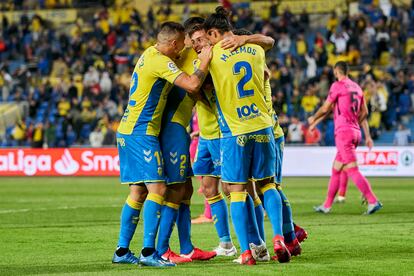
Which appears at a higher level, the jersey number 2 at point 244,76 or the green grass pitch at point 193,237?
the jersey number 2 at point 244,76

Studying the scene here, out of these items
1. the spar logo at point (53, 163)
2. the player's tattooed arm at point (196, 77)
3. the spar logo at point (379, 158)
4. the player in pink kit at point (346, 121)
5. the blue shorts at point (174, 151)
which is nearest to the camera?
the player's tattooed arm at point (196, 77)

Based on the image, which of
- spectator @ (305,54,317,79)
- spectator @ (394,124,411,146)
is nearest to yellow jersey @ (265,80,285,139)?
spectator @ (394,124,411,146)

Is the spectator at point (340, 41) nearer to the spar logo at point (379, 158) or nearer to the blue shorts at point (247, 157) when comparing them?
the spar logo at point (379, 158)

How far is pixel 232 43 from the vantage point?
9.42 metres

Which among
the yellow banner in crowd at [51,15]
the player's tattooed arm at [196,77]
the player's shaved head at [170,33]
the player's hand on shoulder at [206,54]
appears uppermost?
the yellow banner in crowd at [51,15]

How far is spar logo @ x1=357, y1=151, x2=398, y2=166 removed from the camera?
27703 millimetres

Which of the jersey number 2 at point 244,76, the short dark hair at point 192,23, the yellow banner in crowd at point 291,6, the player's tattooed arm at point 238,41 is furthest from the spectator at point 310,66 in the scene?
the jersey number 2 at point 244,76

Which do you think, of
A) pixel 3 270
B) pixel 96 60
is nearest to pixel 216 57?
pixel 3 270

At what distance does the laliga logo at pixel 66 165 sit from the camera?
30.3 metres

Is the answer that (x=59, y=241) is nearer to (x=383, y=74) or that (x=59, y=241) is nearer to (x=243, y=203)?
(x=243, y=203)

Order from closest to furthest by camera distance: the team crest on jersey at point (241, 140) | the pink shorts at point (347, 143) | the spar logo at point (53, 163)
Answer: the team crest on jersey at point (241, 140) → the pink shorts at point (347, 143) → the spar logo at point (53, 163)

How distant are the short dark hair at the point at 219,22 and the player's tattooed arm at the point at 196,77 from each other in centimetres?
24

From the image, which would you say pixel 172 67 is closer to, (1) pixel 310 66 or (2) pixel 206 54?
(2) pixel 206 54

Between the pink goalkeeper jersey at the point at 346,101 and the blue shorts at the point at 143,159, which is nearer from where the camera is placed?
the blue shorts at the point at 143,159
